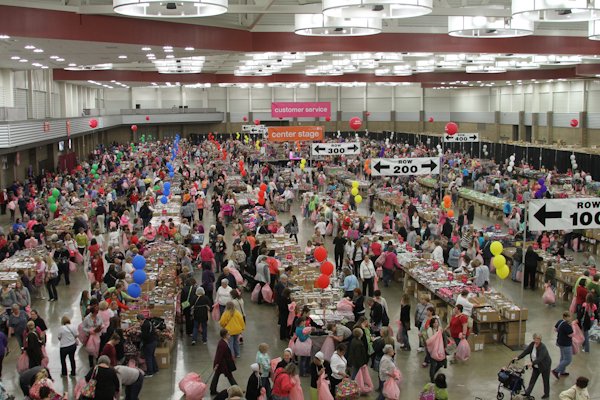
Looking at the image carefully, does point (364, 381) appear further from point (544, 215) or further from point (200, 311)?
point (544, 215)

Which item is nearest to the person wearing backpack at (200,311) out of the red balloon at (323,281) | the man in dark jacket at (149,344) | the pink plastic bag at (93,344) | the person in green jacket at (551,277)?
the man in dark jacket at (149,344)

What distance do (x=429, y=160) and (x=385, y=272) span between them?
163 inches

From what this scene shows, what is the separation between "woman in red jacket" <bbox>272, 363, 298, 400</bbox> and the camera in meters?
7.69

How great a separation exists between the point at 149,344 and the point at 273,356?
2156 millimetres

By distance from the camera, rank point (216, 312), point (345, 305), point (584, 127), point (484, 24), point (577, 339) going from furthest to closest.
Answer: point (584, 127), point (484, 24), point (216, 312), point (345, 305), point (577, 339)

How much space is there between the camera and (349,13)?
771 cm

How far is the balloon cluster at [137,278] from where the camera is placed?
422 inches

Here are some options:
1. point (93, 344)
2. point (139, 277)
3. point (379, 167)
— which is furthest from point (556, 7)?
point (379, 167)

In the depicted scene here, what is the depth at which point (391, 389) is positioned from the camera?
8180mm

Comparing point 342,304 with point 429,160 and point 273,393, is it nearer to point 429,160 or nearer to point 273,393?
point 273,393

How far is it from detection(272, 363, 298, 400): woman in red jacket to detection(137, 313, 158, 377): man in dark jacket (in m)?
2.42

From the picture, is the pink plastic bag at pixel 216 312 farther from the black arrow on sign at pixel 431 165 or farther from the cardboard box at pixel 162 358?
the black arrow on sign at pixel 431 165

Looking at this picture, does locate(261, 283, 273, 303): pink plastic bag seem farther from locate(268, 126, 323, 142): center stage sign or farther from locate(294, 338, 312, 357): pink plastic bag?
locate(268, 126, 323, 142): center stage sign

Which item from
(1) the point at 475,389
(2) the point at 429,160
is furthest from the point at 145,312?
(2) the point at 429,160
